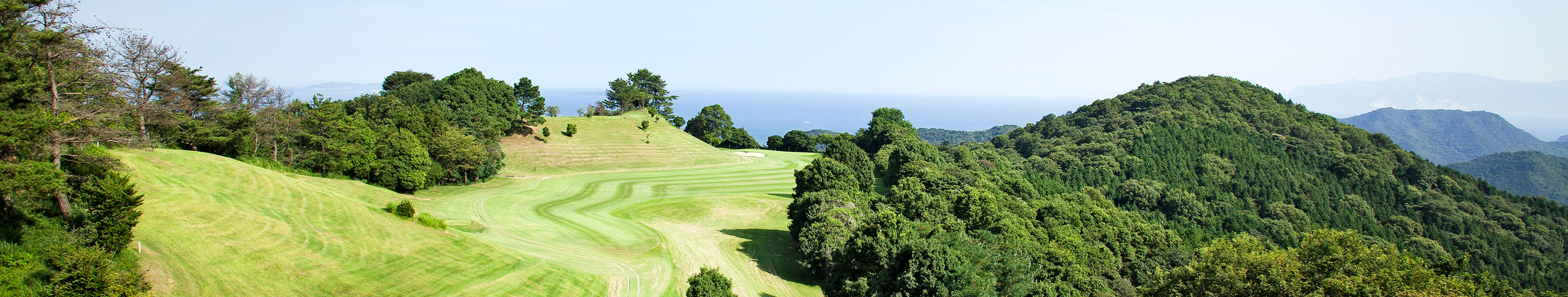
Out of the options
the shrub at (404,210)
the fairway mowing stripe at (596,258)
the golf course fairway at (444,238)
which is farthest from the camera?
the shrub at (404,210)

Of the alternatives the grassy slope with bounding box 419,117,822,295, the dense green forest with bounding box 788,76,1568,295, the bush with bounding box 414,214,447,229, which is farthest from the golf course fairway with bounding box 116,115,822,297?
the dense green forest with bounding box 788,76,1568,295

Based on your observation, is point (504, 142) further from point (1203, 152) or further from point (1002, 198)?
point (1203, 152)

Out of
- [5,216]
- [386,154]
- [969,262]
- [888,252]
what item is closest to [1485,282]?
[969,262]

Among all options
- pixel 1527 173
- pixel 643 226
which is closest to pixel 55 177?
pixel 643 226

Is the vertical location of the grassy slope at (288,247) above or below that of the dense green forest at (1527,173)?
above

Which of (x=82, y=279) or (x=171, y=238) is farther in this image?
(x=171, y=238)

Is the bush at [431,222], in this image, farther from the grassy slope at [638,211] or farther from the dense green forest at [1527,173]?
the dense green forest at [1527,173]

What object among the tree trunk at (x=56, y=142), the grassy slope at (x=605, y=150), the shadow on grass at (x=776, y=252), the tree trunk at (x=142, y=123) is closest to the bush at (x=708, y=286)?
the shadow on grass at (x=776, y=252)
